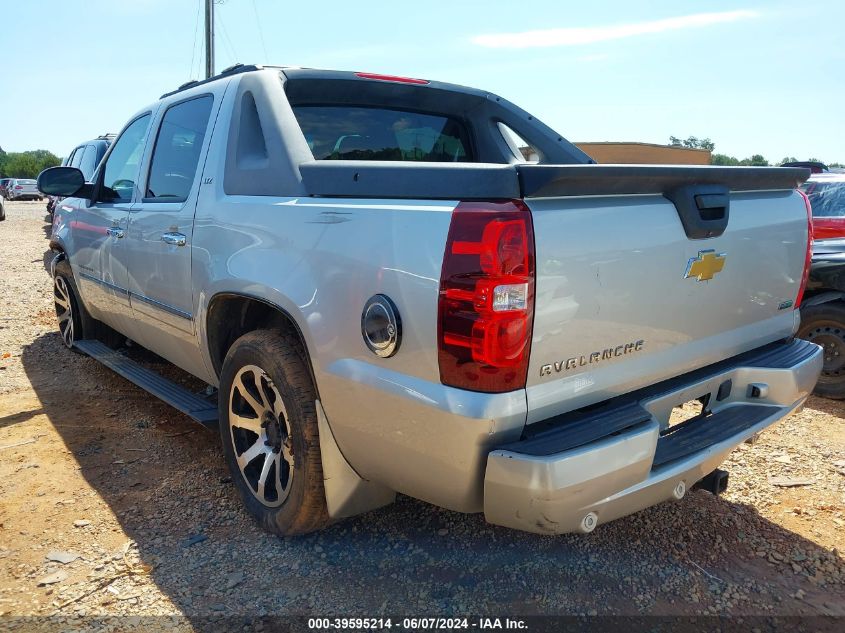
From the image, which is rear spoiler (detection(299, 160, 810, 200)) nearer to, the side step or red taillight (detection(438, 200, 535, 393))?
red taillight (detection(438, 200, 535, 393))

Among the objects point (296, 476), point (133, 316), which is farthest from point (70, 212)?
point (296, 476)

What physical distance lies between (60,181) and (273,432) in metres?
2.81

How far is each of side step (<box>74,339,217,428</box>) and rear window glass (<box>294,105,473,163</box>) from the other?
140 centimetres

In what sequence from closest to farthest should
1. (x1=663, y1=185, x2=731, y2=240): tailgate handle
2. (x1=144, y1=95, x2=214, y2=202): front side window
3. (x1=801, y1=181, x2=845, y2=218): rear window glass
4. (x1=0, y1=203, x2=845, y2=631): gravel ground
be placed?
(x1=663, y1=185, x2=731, y2=240): tailgate handle < (x1=0, y1=203, x2=845, y2=631): gravel ground < (x1=144, y1=95, x2=214, y2=202): front side window < (x1=801, y1=181, x2=845, y2=218): rear window glass

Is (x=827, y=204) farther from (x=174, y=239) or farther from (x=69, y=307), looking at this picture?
(x=69, y=307)

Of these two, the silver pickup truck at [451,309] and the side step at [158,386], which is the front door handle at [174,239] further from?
the side step at [158,386]

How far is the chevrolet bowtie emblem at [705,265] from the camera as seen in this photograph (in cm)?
234

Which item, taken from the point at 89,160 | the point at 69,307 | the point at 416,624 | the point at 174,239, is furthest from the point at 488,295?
the point at 89,160

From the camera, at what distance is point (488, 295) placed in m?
1.86

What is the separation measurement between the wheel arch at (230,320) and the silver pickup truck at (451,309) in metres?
0.01

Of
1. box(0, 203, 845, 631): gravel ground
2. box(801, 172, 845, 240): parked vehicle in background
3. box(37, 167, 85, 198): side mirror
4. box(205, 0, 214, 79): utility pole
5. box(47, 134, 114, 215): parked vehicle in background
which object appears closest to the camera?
box(0, 203, 845, 631): gravel ground

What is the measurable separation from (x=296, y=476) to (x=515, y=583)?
96cm

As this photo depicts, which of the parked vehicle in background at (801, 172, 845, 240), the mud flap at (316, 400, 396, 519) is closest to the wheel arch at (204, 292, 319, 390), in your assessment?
the mud flap at (316, 400, 396, 519)

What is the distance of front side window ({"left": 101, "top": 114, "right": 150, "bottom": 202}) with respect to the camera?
4.20 meters
